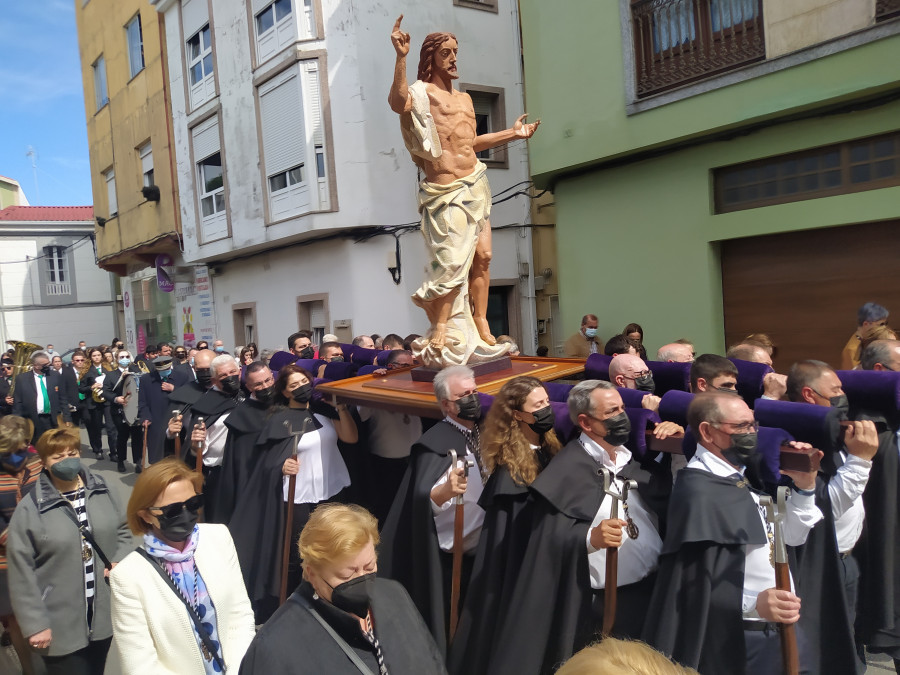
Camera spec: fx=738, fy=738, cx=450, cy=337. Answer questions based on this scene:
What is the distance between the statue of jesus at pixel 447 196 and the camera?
17.2ft

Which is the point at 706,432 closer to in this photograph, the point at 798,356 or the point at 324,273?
the point at 798,356

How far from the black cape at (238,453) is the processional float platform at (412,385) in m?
0.47

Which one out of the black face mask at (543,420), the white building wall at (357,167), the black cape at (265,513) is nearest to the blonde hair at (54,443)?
the black cape at (265,513)

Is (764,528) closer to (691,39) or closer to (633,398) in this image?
(633,398)

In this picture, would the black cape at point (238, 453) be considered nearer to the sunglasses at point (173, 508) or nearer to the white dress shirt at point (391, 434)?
the white dress shirt at point (391, 434)

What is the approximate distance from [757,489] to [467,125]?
3.52 metres

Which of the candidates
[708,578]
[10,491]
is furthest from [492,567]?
[10,491]

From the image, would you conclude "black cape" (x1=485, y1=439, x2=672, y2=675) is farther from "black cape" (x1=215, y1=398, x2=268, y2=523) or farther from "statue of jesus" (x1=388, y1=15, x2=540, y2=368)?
"black cape" (x1=215, y1=398, x2=268, y2=523)

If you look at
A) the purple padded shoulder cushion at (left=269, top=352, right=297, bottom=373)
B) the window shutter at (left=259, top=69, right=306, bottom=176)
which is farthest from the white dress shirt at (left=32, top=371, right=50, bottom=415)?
the purple padded shoulder cushion at (left=269, top=352, right=297, bottom=373)

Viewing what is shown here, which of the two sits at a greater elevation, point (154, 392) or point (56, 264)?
point (56, 264)

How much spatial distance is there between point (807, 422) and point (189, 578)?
7.51 ft

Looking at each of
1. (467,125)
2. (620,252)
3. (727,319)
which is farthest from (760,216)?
(467,125)

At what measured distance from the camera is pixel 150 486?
8.59ft

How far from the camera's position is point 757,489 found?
9.13ft
